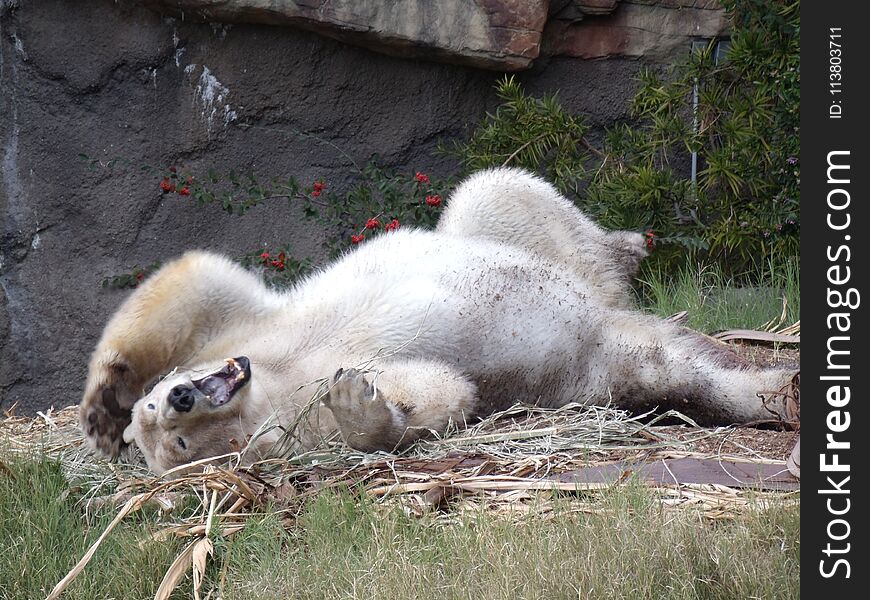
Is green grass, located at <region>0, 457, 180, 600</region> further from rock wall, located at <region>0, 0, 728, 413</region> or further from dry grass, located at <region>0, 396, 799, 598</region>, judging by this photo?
rock wall, located at <region>0, 0, 728, 413</region>

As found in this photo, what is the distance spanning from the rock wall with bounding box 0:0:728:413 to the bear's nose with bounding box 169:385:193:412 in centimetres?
367

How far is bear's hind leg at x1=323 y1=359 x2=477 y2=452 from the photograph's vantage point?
133 inches

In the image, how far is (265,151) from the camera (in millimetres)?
7207

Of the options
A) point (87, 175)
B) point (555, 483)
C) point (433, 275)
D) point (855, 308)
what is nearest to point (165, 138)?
point (87, 175)

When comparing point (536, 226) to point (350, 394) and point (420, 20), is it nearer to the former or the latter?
point (350, 394)

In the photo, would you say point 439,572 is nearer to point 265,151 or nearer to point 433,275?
point 433,275

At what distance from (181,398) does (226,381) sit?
166 millimetres

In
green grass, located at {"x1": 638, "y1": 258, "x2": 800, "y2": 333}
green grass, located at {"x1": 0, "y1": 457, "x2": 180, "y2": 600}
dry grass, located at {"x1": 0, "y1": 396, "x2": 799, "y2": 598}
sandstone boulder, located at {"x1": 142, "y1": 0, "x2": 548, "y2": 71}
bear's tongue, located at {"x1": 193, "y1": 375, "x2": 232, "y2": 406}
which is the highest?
sandstone boulder, located at {"x1": 142, "y1": 0, "x2": 548, "y2": 71}

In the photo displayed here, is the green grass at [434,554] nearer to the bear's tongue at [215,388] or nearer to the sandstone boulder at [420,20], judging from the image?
the bear's tongue at [215,388]

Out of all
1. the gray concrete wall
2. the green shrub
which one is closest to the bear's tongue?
the gray concrete wall

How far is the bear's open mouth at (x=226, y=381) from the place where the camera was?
3.41 m

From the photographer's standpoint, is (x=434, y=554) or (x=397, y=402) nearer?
(x=434, y=554)

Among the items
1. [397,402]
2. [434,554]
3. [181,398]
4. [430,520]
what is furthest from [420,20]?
[434,554]

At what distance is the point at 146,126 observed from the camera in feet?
23.4
